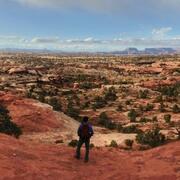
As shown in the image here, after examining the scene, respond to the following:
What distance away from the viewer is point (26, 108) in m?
30.4

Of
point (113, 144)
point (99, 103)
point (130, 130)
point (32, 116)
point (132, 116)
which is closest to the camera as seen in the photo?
point (113, 144)

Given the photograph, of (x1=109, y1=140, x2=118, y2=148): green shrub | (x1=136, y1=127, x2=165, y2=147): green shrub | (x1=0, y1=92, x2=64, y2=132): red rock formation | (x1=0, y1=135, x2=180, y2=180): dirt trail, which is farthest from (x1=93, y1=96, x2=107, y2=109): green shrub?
(x1=0, y1=135, x2=180, y2=180): dirt trail

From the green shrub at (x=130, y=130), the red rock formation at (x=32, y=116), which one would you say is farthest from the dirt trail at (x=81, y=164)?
the green shrub at (x=130, y=130)

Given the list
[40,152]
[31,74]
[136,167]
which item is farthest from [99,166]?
[31,74]

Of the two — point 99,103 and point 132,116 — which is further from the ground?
point 132,116

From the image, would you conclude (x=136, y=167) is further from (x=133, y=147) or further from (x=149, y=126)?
(x=149, y=126)

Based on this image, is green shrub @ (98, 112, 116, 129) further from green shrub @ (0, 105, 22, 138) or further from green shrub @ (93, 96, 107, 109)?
green shrub @ (93, 96, 107, 109)

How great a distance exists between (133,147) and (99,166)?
23.3 feet

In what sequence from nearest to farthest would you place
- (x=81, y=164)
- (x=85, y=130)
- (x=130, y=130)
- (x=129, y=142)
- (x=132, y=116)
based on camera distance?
(x=81, y=164) → (x=85, y=130) → (x=129, y=142) → (x=130, y=130) → (x=132, y=116)

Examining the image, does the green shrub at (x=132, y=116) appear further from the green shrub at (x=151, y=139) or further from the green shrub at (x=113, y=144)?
the green shrub at (x=113, y=144)

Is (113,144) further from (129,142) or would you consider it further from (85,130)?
(85,130)

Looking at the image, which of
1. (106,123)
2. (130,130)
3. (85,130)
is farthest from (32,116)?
(85,130)

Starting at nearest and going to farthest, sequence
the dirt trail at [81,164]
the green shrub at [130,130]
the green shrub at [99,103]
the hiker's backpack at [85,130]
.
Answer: the dirt trail at [81,164] < the hiker's backpack at [85,130] < the green shrub at [130,130] < the green shrub at [99,103]

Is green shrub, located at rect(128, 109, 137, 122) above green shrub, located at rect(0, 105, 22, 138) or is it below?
below
